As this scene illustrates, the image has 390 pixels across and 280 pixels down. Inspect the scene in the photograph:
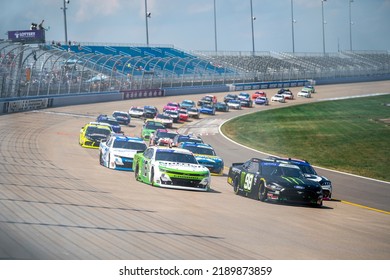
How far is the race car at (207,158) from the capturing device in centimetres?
2695

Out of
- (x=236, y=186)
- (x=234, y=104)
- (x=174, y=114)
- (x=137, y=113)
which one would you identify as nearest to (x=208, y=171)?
(x=236, y=186)

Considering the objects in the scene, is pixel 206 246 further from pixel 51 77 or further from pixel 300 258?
pixel 51 77

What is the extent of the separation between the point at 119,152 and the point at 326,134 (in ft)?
88.4

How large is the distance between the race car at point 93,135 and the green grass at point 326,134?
9981 millimetres

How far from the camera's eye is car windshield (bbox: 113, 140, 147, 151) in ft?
87.7

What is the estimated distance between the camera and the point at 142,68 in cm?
8069

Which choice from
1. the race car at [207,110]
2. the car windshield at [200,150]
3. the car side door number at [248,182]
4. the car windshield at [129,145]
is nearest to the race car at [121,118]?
the race car at [207,110]

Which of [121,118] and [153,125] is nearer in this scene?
[153,125]

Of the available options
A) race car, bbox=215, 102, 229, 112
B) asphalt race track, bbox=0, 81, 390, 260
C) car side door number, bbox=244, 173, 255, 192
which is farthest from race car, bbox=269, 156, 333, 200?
race car, bbox=215, 102, 229, 112

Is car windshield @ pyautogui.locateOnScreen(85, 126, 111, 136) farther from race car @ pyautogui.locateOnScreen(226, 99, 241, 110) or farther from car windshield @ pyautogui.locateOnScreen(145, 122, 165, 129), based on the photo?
race car @ pyautogui.locateOnScreen(226, 99, 241, 110)

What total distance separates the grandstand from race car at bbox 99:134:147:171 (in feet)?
82.0

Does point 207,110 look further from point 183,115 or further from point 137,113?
point 137,113

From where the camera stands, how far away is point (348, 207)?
21359 millimetres

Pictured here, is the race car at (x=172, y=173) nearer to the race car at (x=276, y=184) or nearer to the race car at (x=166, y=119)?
the race car at (x=276, y=184)
